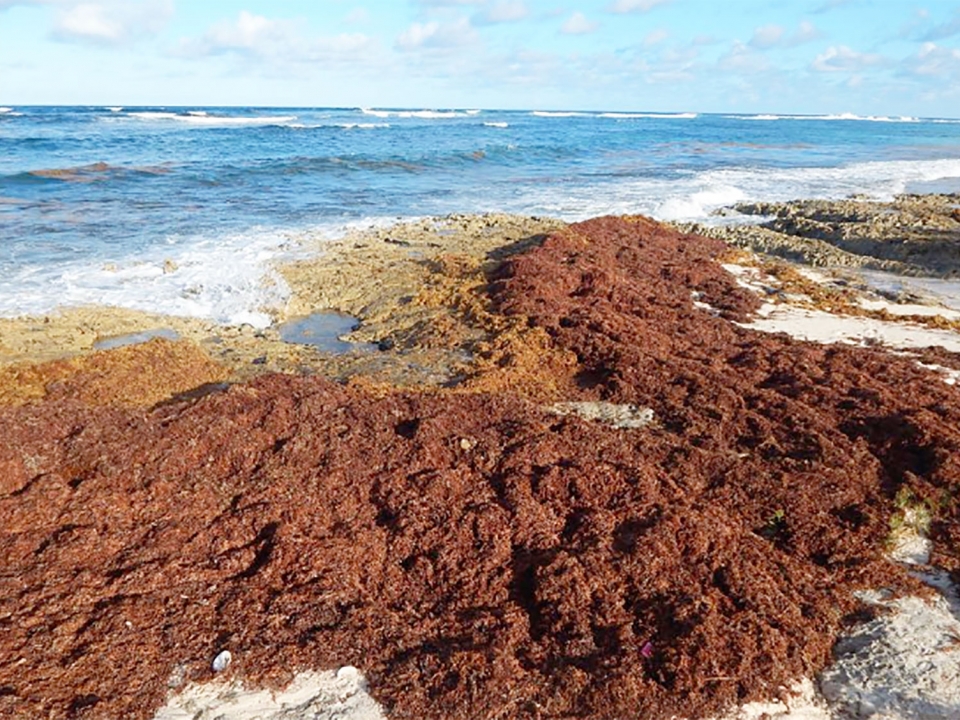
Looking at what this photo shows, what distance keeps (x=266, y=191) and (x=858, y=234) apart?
714 inches

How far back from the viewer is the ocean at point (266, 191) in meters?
12.3

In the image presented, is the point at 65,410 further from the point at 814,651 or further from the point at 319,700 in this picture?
the point at 814,651

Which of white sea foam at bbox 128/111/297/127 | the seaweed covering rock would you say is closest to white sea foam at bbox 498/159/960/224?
the seaweed covering rock

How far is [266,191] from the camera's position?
23.9m

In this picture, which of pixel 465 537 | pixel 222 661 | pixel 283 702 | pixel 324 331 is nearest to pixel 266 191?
pixel 324 331

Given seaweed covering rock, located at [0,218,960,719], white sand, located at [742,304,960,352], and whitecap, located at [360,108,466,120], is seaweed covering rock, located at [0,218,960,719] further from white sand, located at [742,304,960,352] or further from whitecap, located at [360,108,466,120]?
whitecap, located at [360,108,466,120]

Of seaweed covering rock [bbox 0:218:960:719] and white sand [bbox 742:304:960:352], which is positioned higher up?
seaweed covering rock [bbox 0:218:960:719]

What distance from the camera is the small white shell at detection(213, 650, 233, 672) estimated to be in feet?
12.6

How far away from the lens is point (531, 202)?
22.8 m

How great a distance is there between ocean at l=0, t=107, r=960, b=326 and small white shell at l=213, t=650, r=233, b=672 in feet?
23.5

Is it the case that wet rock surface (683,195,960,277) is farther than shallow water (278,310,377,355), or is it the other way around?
wet rock surface (683,195,960,277)

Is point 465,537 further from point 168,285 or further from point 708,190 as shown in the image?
point 708,190

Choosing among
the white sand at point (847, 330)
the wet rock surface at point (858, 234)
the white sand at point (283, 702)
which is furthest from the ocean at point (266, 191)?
the white sand at point (847, 330)

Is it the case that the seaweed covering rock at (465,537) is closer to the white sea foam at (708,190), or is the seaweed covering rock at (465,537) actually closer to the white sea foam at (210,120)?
the white sea foam at (708,190)
